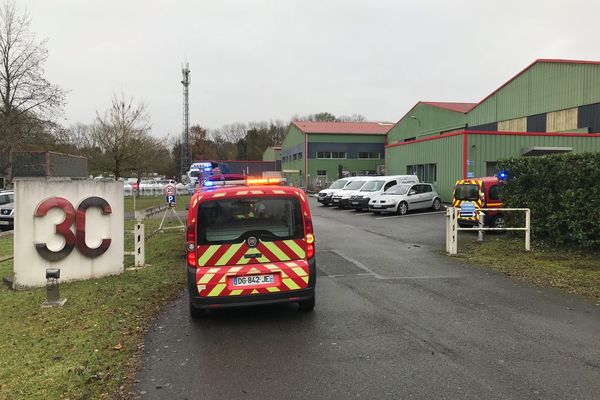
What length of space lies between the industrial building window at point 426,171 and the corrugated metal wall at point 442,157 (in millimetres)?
274

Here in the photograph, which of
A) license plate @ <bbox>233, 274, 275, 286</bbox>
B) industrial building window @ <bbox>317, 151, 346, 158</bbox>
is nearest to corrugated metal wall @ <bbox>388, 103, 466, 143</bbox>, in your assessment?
industrial building window @ <bbox>317, 151, 346, 158</bbox>

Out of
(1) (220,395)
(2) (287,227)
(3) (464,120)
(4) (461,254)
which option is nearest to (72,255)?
(2) (287,227)

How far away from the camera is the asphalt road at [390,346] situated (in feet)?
13.2

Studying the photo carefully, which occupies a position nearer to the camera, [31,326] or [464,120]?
[31,326]

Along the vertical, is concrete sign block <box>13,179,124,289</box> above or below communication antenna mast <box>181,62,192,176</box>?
below

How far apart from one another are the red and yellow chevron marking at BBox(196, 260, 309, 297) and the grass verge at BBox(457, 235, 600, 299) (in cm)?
461

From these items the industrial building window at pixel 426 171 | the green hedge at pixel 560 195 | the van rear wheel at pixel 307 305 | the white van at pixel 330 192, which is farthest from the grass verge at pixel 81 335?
the industrial building window at pixel 426 171

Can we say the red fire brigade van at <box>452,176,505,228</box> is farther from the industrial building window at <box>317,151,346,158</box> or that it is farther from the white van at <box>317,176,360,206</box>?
the industrial building window at <box>317,151,346,158</box>

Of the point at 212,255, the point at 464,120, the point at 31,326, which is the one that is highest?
the point at 464,120

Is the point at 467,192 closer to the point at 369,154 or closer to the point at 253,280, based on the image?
the point at 253,280

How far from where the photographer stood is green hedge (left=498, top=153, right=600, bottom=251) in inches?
424

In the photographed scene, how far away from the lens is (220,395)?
3920mm

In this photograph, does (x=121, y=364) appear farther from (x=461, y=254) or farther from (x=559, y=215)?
(x=559, y=215)

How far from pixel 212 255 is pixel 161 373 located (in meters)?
1.74
